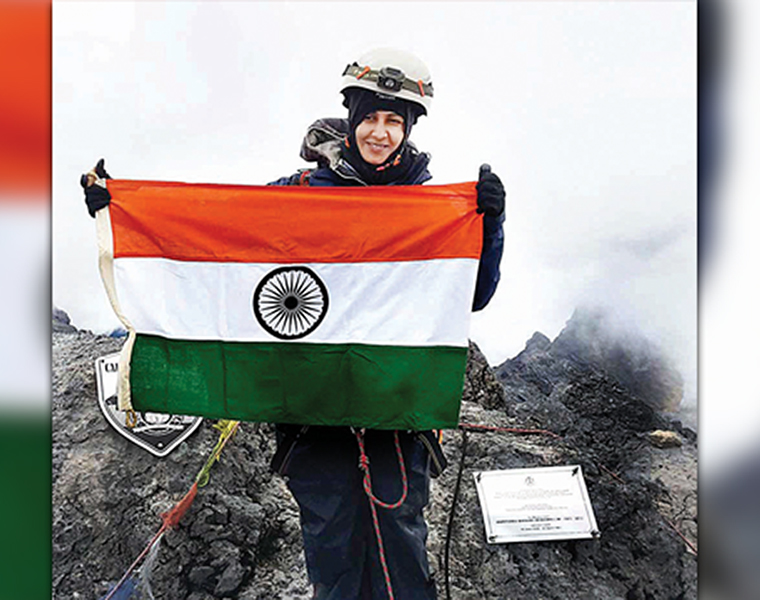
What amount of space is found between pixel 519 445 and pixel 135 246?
149cm

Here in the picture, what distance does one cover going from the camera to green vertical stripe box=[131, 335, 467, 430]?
2.71m

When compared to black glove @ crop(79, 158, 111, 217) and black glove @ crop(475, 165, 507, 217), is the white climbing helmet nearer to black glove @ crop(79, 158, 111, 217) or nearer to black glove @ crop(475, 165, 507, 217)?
black glove @ crop(475, 165, 507, 217)

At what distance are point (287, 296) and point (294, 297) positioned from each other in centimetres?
2

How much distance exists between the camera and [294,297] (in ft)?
9.06

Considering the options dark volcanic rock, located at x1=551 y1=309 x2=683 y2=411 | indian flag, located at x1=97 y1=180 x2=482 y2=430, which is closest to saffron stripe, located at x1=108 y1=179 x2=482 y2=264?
indian flag, located at x1=97 y1=180 x2=482 y2=430

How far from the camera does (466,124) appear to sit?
9.61 ft

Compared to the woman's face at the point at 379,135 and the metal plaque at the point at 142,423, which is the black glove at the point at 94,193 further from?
the woman's face at the point at 379,135

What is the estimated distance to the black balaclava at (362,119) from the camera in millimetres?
2775

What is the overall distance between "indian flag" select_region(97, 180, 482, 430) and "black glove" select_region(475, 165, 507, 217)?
36 millimetres

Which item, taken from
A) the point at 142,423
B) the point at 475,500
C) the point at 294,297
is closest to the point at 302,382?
the point at 294,297

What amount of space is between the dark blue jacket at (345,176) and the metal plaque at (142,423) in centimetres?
88

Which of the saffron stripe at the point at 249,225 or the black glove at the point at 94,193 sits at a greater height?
the black glove at the point at 94,193

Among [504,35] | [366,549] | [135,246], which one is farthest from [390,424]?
[504,35]

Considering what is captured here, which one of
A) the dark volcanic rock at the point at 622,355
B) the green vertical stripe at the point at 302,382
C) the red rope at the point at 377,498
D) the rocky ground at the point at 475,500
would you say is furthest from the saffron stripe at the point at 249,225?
the dark volcanic rock at the point at 622,355
